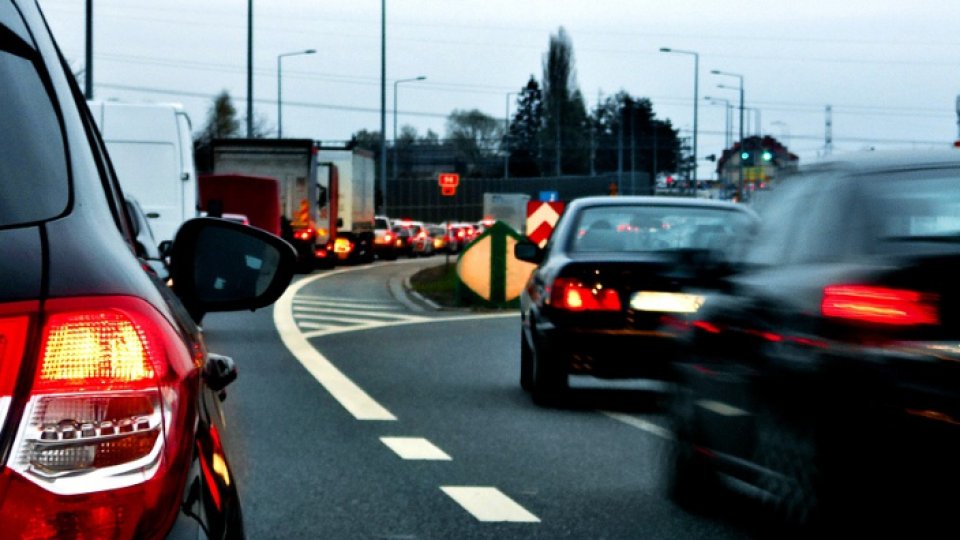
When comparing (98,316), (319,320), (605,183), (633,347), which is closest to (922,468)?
(98,316)

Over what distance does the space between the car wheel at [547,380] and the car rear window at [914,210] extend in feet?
19.9

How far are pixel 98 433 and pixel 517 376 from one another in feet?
40.9

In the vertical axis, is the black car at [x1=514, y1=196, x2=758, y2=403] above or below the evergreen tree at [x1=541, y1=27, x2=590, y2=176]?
below

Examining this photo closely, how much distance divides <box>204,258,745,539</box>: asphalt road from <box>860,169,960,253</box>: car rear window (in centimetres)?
169

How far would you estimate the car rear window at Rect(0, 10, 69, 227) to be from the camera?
2.48 metres

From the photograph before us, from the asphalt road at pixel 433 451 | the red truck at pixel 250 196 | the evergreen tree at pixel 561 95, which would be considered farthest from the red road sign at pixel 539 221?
the evergreen tree at pixel 561 95

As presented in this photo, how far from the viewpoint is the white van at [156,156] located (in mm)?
23969

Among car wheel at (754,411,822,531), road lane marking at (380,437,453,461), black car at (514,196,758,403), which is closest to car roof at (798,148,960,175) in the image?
car wheel at (754,411,822,531)

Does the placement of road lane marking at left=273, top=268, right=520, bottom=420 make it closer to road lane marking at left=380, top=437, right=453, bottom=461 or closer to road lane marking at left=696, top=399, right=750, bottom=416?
road lane marking at left=380, top=437, right=453, bottom=461

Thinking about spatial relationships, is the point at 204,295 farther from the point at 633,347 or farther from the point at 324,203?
the point at 324,203

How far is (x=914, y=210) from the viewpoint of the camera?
233 inches

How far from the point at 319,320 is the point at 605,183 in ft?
326

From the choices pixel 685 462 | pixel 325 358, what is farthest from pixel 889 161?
pixel 325 358

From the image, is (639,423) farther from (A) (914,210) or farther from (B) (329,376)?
(A) (914,210)
